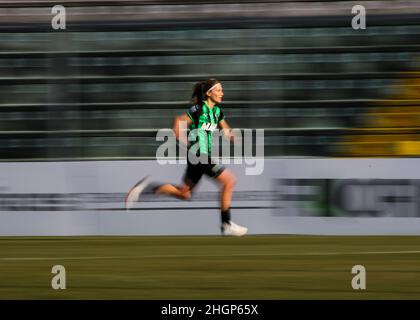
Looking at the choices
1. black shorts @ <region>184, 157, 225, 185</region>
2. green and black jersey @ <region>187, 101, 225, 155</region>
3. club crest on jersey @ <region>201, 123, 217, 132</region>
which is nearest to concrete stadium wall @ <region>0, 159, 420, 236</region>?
black shorts @ <region>184, 157, 225, 185</region>

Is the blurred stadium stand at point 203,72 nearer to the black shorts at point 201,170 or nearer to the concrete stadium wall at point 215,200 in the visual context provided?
the concrete stadium wall at point 215,200

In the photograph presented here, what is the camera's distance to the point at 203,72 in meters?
14.3

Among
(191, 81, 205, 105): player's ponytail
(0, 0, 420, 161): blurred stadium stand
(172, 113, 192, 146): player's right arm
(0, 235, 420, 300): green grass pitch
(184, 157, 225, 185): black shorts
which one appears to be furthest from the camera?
(0, 0, 420, 161): blurred stadium stand

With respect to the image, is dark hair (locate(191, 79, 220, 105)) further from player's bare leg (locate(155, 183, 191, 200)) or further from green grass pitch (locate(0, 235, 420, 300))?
green grass pitch (locate(0, 235, 420, 300))

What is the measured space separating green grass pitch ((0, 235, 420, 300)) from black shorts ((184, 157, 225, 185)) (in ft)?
2.50

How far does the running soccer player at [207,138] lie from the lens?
11.9 meters

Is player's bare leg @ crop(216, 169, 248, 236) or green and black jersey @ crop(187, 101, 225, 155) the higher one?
green and black jersey @ crop(187, 101, 225, 155)

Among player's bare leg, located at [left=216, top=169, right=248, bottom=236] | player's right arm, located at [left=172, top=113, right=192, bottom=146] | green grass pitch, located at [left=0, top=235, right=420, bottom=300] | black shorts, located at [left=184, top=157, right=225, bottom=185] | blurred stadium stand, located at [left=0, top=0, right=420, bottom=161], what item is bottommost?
green grass pitch, located at [left=0, top=235, right=420, bottom=300]

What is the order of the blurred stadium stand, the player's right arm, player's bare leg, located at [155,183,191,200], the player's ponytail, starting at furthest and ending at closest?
the blurred stadium stand, player's bare leg, located at [155,183,191,200], the player's ponytail, the player's right arm

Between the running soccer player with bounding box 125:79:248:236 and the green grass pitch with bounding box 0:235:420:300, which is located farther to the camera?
the running soccer player with bounding box 125:79:248:236

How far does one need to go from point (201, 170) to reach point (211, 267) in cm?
319

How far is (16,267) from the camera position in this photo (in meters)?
9.42

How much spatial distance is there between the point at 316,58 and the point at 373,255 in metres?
4.76

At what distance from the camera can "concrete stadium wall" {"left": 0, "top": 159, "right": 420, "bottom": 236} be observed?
12.7m
